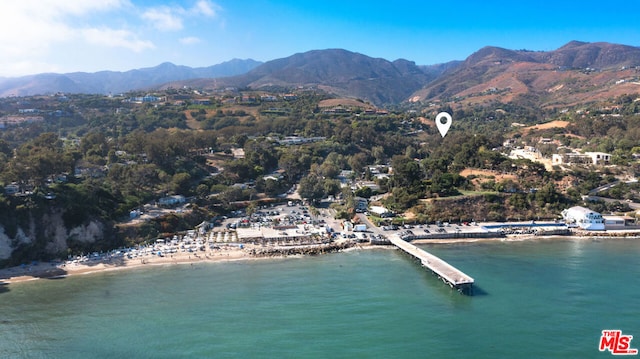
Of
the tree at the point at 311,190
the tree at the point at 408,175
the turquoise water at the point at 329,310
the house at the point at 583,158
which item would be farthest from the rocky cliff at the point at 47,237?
the house at the point at 583,158

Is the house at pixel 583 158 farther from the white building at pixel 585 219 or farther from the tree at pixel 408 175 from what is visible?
the tree at pixel 408 175

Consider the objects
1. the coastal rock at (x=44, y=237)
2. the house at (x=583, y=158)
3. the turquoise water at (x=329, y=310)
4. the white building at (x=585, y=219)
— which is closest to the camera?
the turquoise water at (x=329, y=310)

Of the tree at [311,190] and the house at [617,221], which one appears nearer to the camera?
the house at [617,221]

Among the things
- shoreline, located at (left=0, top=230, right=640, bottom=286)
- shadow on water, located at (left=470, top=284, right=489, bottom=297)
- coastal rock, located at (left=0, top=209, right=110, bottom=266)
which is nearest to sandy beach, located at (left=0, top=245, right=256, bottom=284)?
shoreline, located at (left=0, top=230, right=640, bottom=286)

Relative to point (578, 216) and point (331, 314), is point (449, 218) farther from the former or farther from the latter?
point (331, 314)

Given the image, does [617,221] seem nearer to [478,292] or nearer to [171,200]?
[478,292]

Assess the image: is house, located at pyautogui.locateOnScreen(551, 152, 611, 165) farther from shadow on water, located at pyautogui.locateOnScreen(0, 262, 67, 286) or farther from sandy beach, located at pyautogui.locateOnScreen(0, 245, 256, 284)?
shadow on water, located at pyautogui.locateOnScreen(0, 262, 67, 286)

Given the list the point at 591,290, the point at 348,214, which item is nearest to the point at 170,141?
the point at 348,214
